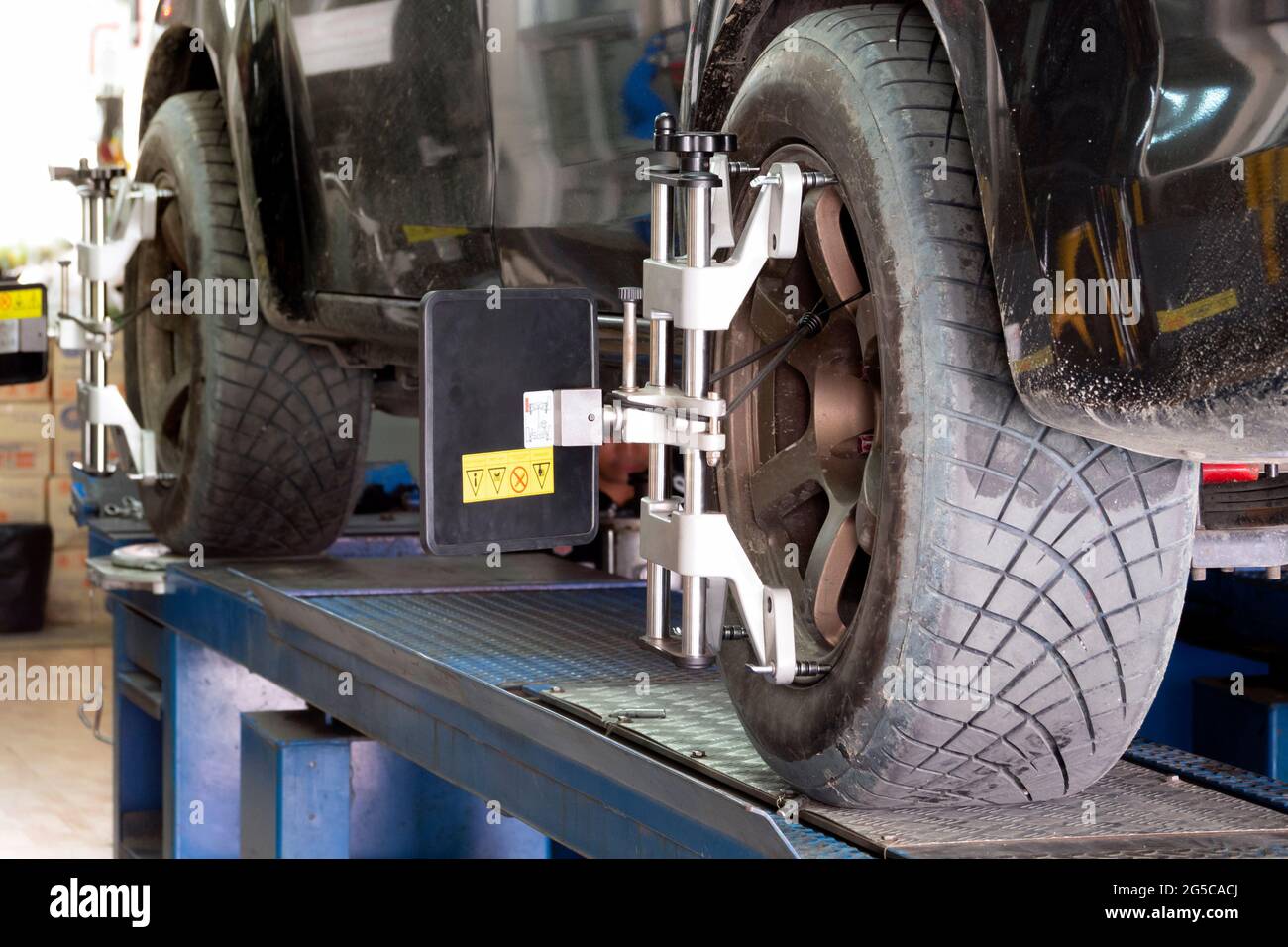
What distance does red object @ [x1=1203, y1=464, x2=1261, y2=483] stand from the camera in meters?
1.84

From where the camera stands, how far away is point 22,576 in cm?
707

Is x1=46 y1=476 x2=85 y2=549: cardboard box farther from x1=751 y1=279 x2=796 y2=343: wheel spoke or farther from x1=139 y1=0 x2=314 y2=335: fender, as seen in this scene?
x1=751 y1=279 x2=796 y2=343: wheel spoke

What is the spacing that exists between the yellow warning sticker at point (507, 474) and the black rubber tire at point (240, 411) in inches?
72.8

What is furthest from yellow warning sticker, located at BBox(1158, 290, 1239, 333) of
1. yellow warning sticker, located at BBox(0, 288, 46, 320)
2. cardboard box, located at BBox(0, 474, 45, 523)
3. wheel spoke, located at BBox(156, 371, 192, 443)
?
cardboard box, located at BBox(0, 474, 45, 523)

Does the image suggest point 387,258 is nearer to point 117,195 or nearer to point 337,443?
point 337,443

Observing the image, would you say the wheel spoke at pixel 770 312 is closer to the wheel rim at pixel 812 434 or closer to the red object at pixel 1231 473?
the wheel rim at pixel 812 434

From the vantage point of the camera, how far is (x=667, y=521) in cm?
191

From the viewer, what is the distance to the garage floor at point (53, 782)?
4.50 metres

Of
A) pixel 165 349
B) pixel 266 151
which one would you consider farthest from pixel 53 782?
pixel 266 151

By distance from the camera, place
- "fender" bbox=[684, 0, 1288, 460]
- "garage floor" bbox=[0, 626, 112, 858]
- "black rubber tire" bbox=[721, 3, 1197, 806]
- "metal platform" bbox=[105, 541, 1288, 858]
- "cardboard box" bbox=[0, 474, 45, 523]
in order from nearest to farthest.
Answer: "fender" bbox=[684, 0, 1288, 460] < "black rubber tire" bbox=[721, 3, 1197, 806] < "metal platform" bbox=[105, 541, 1288, 858] < "garage floor" bbox=[0, 626, 112, 858] < "cardboard box" bbox=[0, 474, 45, 523]

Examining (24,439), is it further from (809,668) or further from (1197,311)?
(1197,311)

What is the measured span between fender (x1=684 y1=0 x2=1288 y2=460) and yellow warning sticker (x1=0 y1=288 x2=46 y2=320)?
75.9 inches

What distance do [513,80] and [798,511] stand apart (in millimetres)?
874
